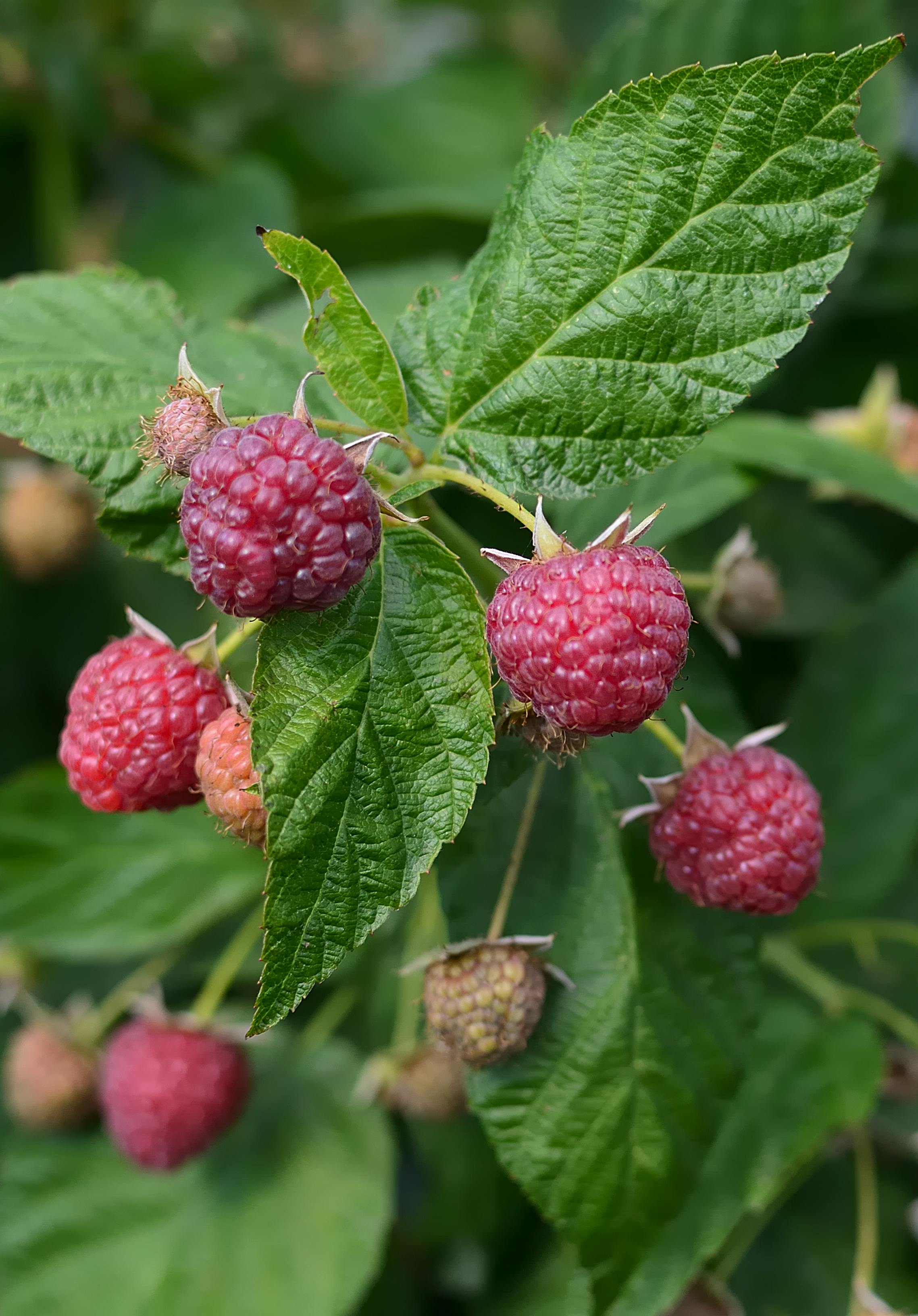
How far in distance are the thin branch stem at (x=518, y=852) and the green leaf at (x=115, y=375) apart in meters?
0.26

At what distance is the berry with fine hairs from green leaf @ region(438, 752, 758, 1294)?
0.29 metres

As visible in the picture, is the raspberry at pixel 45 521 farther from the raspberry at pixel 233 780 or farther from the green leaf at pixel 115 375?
the raspberry at pixel 233 780

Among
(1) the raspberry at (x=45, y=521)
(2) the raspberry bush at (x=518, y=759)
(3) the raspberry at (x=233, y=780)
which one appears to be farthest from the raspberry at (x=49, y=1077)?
(3) the raspberry at (x=233, y=780)

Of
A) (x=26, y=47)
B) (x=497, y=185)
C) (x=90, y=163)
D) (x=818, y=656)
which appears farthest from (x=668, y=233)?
(x=90, y=163)

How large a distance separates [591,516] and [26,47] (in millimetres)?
1087

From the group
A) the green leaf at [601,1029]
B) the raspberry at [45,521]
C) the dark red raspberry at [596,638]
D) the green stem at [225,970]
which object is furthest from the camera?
the raspberry at [45,521]

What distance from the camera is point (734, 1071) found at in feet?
2.46

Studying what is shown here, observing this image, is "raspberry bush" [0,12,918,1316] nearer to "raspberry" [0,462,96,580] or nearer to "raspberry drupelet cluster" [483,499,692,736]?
"raspberry drupelet cluster" [483,499,692,736]

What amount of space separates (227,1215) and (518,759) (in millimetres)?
797

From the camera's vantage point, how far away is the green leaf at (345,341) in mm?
603

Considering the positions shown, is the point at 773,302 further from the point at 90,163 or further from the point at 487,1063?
the point at 90,163

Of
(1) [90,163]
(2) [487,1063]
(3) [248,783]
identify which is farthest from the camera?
(1) [90,163]

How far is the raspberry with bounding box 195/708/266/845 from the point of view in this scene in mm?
572

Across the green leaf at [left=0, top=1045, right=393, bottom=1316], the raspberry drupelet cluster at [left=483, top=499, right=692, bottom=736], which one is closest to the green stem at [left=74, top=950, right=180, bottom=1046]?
the green leaf at [left=0, top=1045, right=393, bottom=1316]
